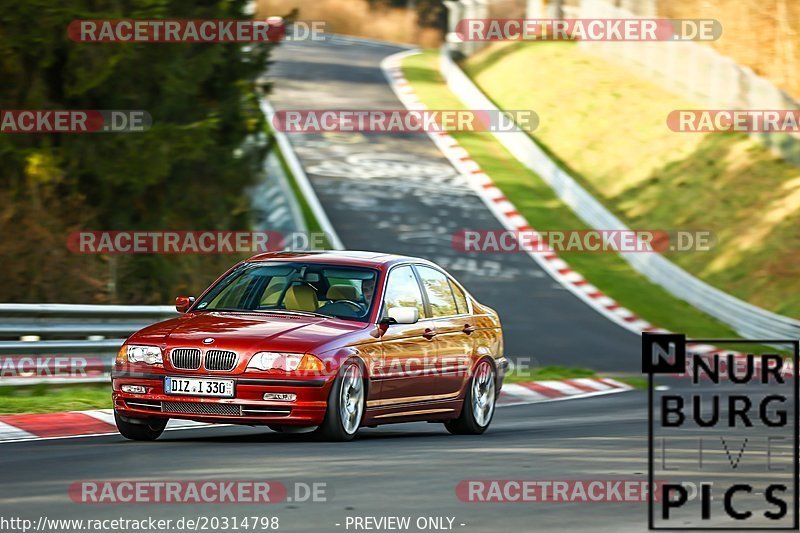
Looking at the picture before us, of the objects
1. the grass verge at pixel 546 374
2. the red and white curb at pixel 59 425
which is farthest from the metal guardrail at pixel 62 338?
the grass verge at pixel 546 374

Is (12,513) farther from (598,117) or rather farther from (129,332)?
(598,117)

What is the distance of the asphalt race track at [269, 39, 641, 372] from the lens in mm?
23891

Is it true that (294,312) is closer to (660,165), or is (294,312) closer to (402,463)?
(402,463)

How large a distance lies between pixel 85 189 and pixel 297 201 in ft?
40.7

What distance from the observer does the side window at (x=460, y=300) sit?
41.6ft

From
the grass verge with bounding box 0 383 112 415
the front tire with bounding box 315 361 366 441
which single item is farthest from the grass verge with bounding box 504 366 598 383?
the front tire with bounding box 315 361 366 441

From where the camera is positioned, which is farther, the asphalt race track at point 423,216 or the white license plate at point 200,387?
the asphalt race track at point 423,216

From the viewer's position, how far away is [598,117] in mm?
42375

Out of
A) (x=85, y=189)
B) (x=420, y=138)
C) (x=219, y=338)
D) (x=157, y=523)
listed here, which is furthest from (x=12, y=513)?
(x=420, y=138)

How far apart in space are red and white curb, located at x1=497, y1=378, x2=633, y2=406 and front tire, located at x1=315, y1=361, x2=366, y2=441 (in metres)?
6.07

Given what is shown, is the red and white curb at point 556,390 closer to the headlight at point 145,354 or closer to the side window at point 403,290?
the side window at point 403,290

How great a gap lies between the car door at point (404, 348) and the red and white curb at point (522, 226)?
26.8 feet

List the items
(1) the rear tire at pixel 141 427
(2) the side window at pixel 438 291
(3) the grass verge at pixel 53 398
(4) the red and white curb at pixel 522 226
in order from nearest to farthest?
(1) the rear tire at pixel 141 427, (2) the side window at pixel 438 291, (3) the grass verge at pixel 53 398, (4) the red and white curb at pixel 522 226

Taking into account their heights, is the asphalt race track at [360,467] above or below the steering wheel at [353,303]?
below
